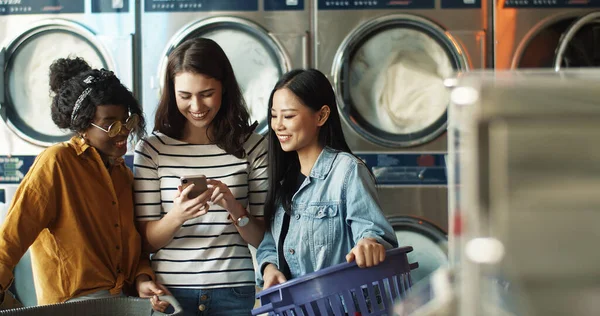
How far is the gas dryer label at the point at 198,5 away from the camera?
4047 millimetres

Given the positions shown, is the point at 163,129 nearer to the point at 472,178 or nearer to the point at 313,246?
the point at 313,246

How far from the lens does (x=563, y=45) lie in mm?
3934

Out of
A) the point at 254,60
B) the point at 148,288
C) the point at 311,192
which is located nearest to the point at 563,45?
the point at 254,60

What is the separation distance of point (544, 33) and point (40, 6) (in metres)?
2.87

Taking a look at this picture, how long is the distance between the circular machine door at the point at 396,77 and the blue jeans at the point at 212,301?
6.50 ft

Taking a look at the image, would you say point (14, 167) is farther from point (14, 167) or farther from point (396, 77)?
point (396, 77)

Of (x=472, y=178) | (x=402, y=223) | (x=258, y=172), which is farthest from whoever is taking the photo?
(x=402, y=223)

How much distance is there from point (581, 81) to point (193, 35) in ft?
11.4

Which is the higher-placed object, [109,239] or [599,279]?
[599,279]

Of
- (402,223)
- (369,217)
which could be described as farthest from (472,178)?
Result: (402,223)

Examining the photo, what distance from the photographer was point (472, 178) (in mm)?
760

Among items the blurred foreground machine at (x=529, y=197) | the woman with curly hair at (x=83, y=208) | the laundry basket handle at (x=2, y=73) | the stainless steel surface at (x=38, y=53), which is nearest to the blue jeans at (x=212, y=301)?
the woman with curly hair at (x=83, y=208)

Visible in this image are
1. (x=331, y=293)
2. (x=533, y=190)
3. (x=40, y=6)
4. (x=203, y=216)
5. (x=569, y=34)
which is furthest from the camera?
(x=40, y=6)

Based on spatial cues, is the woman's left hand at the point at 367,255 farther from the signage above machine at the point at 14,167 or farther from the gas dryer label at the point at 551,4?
the signage above machine at the point at 14,167
